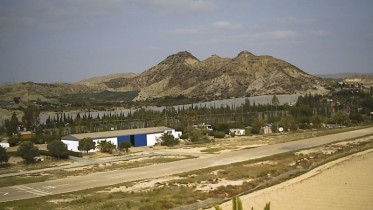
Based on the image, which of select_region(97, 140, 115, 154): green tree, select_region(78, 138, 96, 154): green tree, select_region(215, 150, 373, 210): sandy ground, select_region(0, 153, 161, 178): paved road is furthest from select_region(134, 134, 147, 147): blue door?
select_region(215, 150, 373, 210): sandy ground

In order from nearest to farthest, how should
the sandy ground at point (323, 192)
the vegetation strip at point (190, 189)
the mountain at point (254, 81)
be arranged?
1. the sandy ground at point (323, 192)
2. the vegetation strip at point (190, 189)
3. the mountain at point (254, 81)

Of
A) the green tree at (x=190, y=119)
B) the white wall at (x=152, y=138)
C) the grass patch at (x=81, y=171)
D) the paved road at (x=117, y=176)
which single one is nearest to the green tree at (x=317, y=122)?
the green tree at (x=190, y=119)

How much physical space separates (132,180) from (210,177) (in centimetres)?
585

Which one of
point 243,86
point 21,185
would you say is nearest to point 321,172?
point 21,185

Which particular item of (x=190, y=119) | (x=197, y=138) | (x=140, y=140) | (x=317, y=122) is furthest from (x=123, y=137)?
(x=317, y=122)

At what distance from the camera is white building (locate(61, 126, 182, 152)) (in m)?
47.5

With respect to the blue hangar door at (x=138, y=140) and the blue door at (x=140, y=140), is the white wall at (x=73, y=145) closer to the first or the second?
the blue hangar door at (x=138, y=140)

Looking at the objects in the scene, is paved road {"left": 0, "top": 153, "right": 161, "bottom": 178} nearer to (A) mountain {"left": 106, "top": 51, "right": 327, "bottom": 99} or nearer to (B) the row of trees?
(B) the row of trees

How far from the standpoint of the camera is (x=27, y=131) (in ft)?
273

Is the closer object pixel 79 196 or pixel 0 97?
pixel 79 196

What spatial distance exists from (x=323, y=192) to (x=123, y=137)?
105 ft

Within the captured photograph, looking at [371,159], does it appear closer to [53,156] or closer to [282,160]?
[282,160]

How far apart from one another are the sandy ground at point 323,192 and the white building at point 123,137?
27.3 m

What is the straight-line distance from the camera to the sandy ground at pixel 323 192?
1944 cm
